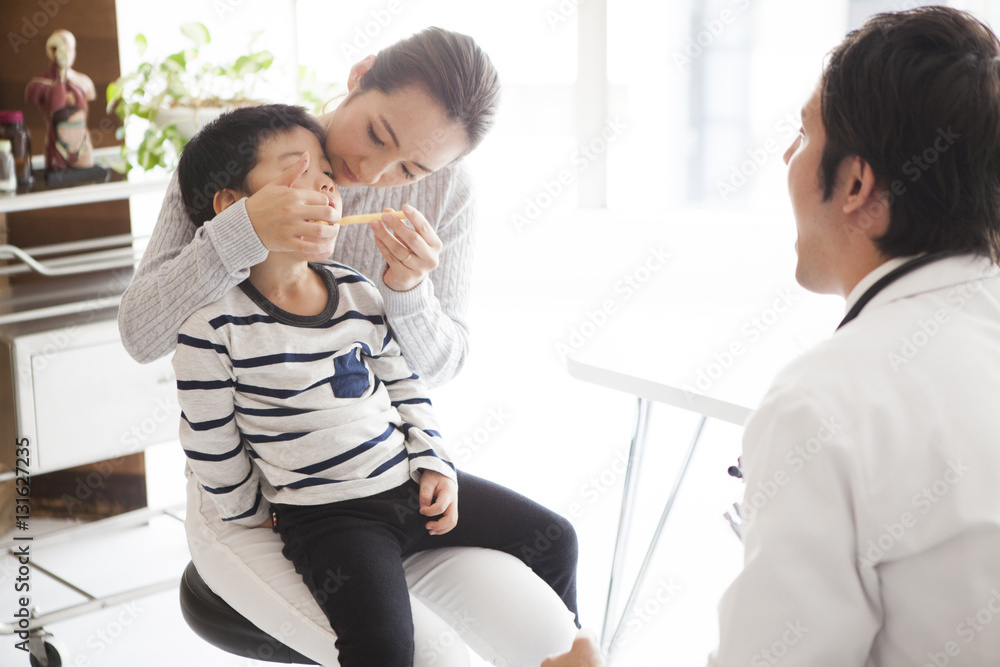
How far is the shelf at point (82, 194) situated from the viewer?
1.92 m

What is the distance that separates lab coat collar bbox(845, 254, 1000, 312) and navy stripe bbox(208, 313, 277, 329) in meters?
0.75

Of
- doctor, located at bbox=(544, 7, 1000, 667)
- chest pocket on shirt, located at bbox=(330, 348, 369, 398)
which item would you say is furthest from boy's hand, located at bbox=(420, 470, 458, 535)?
doctor, located at bbox=(544, 7, 1000, 667)

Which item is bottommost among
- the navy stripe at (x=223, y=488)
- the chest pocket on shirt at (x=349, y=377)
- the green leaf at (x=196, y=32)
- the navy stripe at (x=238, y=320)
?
the navy stripe at (x=223, y=488)

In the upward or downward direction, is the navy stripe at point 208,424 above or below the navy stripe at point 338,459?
above

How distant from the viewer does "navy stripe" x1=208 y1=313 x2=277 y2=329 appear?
120 cm

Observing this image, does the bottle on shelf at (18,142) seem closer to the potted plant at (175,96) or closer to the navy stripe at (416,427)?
the potted plant at (175,96)

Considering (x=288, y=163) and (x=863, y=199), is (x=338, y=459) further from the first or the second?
(x=863, y=199)

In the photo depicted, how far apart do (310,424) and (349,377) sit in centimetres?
9

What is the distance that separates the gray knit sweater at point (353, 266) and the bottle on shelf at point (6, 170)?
86cm

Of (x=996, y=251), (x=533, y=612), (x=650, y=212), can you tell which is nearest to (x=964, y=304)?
(x=996, y=251)

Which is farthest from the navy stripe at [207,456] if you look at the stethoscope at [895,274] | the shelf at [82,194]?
the shelf at [82,194]

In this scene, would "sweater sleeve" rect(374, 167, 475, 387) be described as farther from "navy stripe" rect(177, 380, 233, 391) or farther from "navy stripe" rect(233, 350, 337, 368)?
"navy stripe" rect(177, 380, 233, 391)

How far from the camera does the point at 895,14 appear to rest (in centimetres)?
91

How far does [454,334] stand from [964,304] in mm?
759
